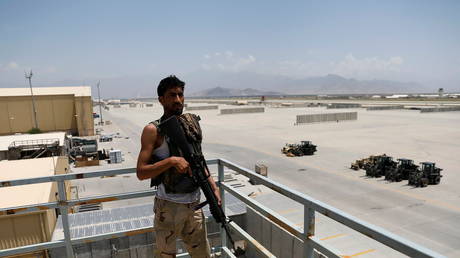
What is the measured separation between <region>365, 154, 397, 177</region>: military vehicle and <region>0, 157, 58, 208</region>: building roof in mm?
20265

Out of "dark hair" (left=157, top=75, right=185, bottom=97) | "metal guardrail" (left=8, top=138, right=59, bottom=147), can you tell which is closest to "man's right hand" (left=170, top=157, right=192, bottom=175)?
"dark hair" (left=157, top=75, right=185, bottom=97)

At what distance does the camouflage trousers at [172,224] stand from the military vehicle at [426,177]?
2059 centimetres

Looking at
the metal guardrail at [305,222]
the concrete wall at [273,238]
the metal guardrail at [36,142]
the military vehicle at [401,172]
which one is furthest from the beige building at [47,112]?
Result: the metal guardrail at [305,222]

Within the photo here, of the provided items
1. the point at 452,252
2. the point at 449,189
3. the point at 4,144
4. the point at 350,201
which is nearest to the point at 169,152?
the point at 452,252

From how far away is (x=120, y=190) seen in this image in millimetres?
21500

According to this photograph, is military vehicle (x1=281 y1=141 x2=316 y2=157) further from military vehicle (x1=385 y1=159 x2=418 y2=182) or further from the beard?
the beard

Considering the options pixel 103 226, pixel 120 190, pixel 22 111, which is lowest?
pixel 120 190

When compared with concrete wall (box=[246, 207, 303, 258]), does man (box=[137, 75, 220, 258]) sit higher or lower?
higher

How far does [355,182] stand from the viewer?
69.4 feet

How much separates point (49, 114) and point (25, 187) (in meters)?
41.0

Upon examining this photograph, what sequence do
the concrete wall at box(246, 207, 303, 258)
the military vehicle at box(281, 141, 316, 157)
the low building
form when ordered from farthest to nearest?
1. the military vehicle at box(281, 141, 316, 157)
2. the low building
3. the concrete wall at box(246, 207, 303, 258)

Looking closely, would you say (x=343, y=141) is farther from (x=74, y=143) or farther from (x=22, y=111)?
(x=22, y=111)

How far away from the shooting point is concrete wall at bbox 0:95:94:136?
45.1m

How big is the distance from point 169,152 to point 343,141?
3618cm
